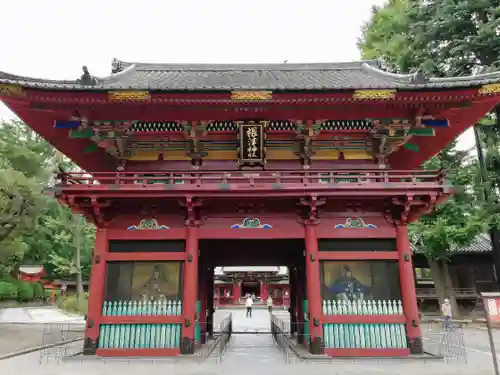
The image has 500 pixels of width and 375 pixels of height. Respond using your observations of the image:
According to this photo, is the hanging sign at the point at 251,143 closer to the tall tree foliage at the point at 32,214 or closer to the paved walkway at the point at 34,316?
the tall tree foliage at the point at 32,214

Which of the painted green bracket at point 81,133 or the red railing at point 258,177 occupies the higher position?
the painted green bracket at point 81,133

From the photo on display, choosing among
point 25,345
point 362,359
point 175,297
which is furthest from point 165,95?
point 25,345

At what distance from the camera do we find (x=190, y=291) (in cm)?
1204

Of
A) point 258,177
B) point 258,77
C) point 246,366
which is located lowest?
point 246,366

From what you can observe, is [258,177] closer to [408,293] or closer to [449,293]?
[408,293]

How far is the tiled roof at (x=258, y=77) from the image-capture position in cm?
1293

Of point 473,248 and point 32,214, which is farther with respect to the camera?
point 473,248

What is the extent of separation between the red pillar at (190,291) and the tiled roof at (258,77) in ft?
16.7

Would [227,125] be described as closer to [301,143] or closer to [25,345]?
[301,143]

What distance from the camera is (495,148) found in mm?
23156

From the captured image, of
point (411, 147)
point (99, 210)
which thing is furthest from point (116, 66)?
point (411, 147)

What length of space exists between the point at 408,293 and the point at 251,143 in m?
6.93

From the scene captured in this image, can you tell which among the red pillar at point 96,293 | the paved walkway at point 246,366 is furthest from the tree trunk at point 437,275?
the red pillar at point 96,293

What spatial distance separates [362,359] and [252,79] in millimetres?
11855
